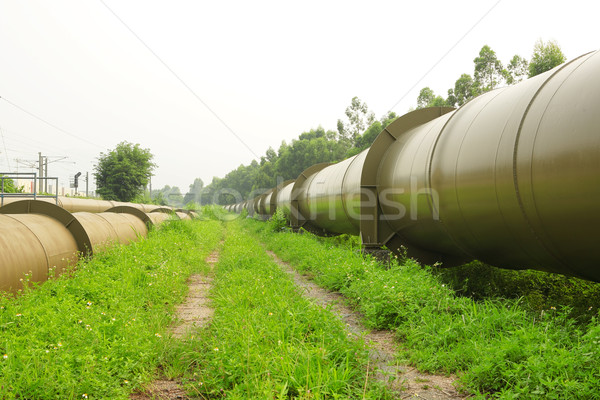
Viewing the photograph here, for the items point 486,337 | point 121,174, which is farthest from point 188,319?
point 121,174

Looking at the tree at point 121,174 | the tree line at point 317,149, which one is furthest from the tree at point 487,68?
the tree at point 121,174

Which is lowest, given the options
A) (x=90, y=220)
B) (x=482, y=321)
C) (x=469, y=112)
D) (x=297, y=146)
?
(x=482, y=321)

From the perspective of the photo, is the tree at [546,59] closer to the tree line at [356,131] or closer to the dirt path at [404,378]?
the tree line at [356,131]

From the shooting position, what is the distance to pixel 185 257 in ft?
28.8

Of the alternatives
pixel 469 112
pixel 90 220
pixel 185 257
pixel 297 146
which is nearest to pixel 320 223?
pixel 185 257

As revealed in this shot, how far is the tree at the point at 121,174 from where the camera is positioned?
38.3 meters

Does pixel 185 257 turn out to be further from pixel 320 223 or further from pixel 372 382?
pixel 372 382

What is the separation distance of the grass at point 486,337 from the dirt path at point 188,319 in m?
1.99

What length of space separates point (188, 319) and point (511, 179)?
3.98m

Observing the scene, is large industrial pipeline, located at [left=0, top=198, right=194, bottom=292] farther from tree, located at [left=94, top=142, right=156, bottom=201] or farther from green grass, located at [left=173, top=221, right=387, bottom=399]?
tree, located at [left=94, top=142, right=156, bottom=201]

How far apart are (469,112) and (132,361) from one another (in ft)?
15.3

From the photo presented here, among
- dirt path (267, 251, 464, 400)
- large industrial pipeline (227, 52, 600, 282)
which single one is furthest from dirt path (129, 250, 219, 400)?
large industrial pipeline (227, 52, 600, 282)

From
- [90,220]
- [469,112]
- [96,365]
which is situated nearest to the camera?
[96,365]

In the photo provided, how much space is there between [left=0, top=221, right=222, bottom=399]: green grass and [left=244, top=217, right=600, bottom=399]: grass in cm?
240
